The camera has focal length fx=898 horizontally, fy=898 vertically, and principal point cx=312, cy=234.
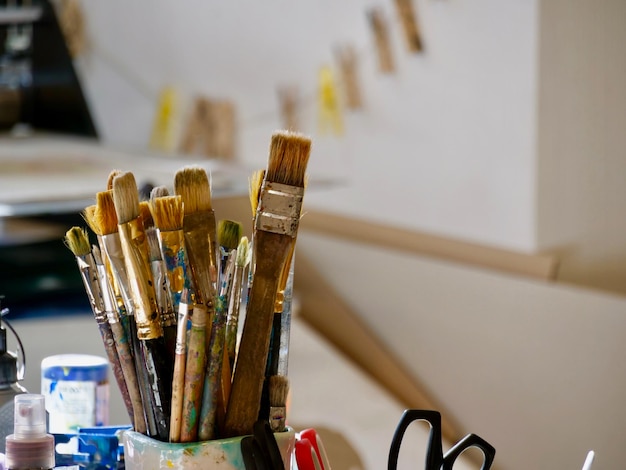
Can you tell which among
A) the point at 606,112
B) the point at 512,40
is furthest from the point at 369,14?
the point at 606,112

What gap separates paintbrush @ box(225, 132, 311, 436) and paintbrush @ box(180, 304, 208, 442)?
2 cm

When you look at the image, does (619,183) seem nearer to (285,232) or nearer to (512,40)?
(512,40)

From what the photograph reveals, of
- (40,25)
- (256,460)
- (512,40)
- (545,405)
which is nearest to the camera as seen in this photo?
(256,460)

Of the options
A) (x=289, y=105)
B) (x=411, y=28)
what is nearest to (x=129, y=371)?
(x=411, y=28)

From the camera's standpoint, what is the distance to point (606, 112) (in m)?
1.54

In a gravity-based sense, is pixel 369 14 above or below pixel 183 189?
above

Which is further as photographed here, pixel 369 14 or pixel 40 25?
pixel 40 25

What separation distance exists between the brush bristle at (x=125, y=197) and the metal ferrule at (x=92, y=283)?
0.16ft

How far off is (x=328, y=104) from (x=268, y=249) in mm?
1620

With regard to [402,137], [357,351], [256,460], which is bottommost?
[357,351]

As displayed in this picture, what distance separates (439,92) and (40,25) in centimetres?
172

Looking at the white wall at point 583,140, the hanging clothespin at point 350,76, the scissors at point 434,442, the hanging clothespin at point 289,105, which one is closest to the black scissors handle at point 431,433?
the scissors at point 434,442

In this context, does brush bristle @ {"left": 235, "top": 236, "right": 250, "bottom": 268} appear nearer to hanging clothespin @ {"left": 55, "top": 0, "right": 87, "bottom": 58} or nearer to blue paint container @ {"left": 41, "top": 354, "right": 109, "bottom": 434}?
blue paint container @ {"left": 41, "top": 354, "right": 109, "bottom": 434}

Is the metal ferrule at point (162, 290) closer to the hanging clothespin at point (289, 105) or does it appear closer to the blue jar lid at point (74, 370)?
the blue jar lid at point (74, 370)
